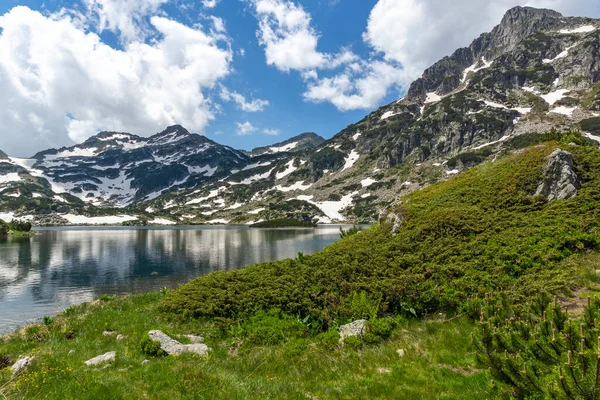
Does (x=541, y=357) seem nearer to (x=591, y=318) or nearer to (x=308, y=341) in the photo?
(x=591, y=318)

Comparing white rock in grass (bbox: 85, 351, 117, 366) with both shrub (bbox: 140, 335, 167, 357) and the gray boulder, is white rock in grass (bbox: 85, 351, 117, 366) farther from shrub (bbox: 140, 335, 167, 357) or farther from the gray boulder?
the gray boulder

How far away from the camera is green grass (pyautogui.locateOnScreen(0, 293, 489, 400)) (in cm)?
828

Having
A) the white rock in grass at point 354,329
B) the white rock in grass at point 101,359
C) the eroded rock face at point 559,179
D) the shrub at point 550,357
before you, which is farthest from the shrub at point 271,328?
the eroded rock face at point 559,179

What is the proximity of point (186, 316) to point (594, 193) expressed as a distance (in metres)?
26.9

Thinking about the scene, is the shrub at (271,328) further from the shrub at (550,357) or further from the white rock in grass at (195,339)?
the shrub at (550,357)

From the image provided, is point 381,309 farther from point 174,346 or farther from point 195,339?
point 174,346

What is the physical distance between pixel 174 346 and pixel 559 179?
86.3ft

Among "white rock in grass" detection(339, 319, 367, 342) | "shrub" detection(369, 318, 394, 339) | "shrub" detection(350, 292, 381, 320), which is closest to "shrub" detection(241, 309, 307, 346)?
"white rock in grass" detection(339, 319, 367, 342)

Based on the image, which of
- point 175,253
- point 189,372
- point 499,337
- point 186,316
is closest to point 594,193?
point 499,337

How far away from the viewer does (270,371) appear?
36.8 feet

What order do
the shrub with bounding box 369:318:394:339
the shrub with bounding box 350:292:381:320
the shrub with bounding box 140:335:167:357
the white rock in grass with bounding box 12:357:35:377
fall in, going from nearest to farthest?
1. the white rock in grass with bounding box 12:357:35:377
2. the shrub with bounding box 140:335:167:357
3. the shrub with bounding box 369:318:394:339
4. the shrub with bounding box 350:292:381:320

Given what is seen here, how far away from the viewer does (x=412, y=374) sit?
9.47m

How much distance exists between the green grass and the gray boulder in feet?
1.90

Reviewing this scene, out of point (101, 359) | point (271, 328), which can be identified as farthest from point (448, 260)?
point (101, 359)
